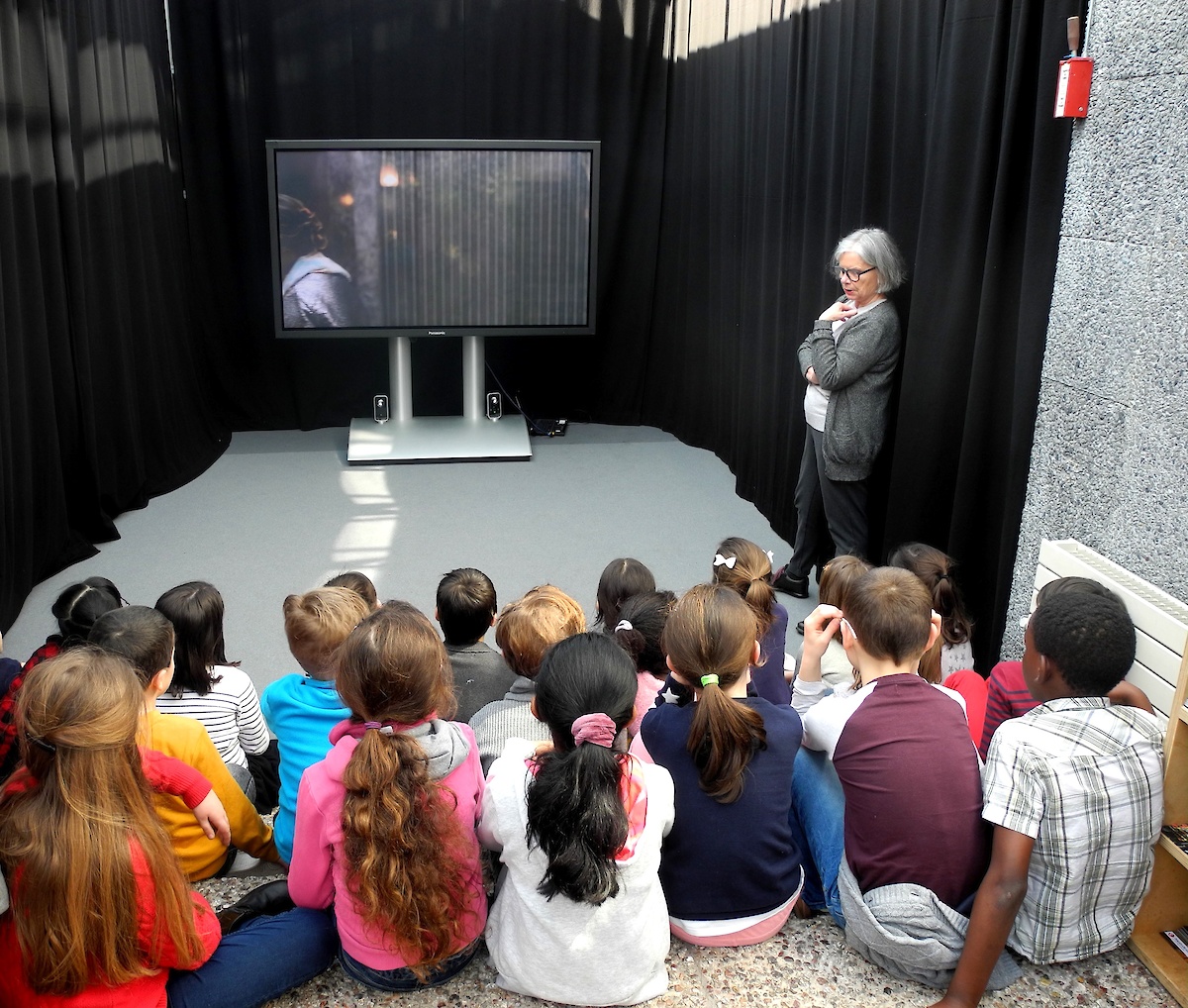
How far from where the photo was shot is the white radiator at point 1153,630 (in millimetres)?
2029

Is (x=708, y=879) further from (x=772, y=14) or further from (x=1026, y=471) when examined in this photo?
(x=772, y=14)

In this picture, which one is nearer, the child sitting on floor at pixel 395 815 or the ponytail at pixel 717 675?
the child sitting on floor at pixel 395 815

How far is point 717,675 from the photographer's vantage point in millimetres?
1885

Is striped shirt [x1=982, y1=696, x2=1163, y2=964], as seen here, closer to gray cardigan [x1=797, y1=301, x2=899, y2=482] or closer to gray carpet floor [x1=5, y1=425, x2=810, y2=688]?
gray cardigan [x1=797, y1=301, x2=899, y2=482]

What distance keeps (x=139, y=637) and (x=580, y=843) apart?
939 mm

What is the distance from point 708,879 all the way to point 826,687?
2.29 ft

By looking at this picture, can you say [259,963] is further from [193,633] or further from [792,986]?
[792,986]

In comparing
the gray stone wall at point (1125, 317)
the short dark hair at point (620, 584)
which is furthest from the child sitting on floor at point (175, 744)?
the gray stone wall at point (1125, 317)

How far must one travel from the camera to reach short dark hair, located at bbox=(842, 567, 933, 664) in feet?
6.40

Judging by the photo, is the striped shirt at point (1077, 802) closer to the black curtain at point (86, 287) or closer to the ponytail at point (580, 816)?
the ponytail at point (580, 816)

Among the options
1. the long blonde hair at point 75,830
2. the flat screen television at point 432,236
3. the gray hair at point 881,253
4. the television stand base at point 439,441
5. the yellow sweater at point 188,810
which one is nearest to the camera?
the long blonde hair at point 75,830

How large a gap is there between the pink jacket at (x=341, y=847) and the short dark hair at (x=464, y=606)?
0.56 meters

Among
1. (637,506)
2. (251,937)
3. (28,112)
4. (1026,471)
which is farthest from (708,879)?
(28,112)

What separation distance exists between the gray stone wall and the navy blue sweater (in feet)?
3.52
